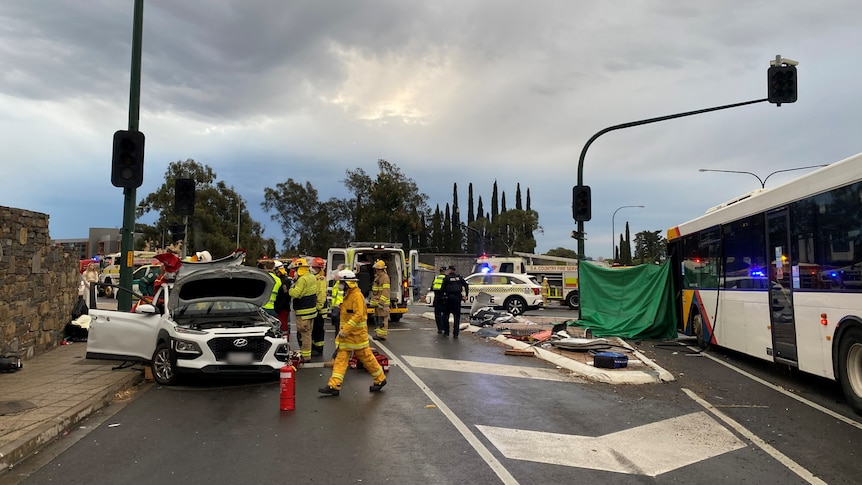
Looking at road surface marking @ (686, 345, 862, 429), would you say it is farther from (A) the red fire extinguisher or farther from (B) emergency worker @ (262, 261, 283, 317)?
(B) emergency worker @ (262, 261, 283, 317)

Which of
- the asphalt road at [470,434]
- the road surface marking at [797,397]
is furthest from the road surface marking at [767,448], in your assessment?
the road surface marking at [797,397]

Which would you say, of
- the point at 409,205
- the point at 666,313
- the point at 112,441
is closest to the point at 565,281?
the point at 666,313

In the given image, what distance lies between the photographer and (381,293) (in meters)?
14.4

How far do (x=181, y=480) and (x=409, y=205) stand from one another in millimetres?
56716

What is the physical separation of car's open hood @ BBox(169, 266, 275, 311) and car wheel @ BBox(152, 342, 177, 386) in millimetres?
831

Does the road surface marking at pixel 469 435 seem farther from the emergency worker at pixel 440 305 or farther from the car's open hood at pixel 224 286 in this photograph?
the emergency worker at pixel 440 305

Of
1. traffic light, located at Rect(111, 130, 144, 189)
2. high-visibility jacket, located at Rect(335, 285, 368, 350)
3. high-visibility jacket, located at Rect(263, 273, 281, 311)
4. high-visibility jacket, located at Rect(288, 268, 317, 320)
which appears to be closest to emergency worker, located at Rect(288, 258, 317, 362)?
Answer: high-visibility jacket, located at Rect(288, 268, 317, 320)

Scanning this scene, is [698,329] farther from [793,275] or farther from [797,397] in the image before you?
[797,397]

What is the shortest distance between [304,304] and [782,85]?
11986 millimetres

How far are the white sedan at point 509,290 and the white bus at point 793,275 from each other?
1103 centimetres

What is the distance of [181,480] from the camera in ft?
15.7

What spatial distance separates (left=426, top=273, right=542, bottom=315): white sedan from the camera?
77.6 ft

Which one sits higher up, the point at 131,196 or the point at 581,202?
the point at 581,202

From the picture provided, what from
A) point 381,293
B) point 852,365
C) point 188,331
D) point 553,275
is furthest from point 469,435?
point 553,275
